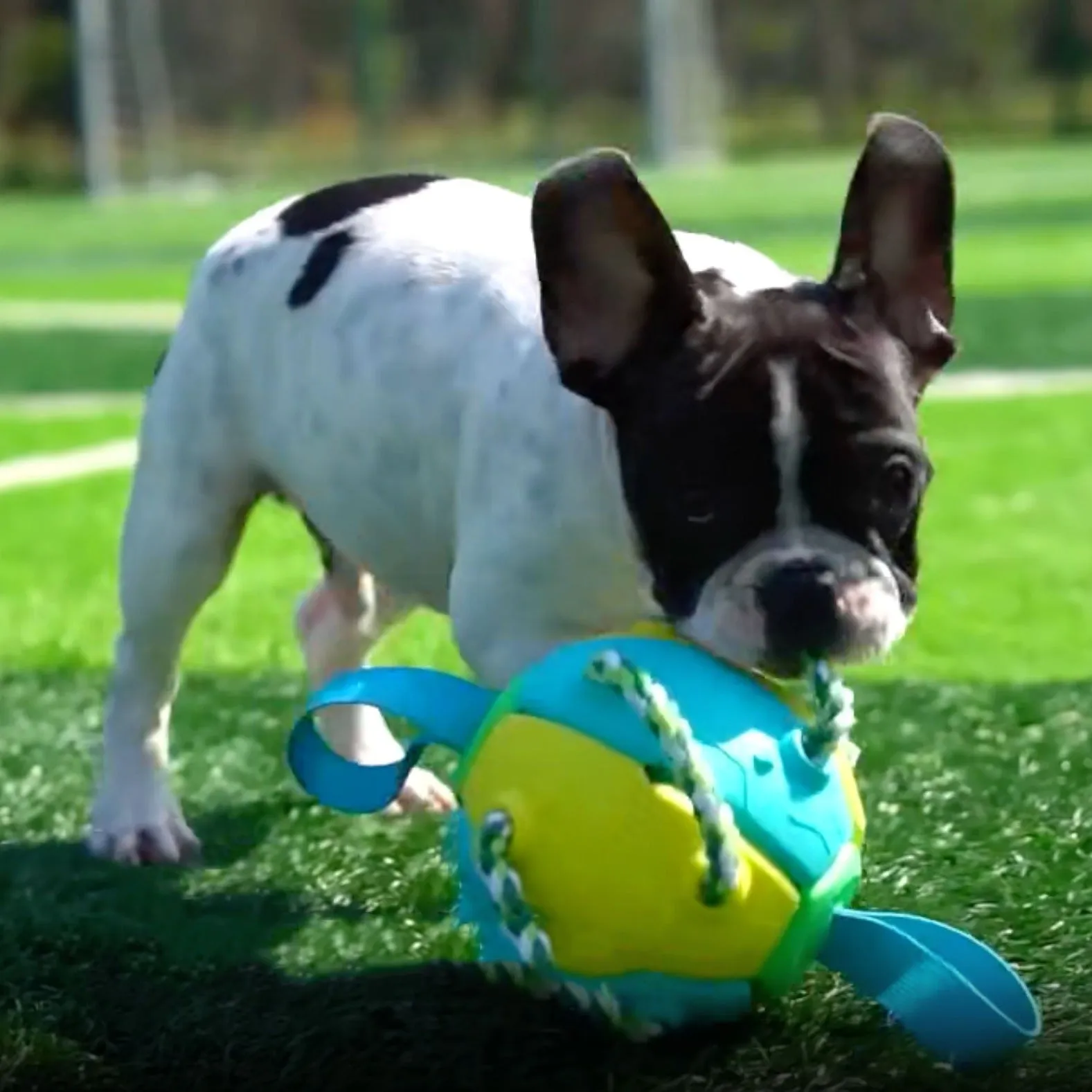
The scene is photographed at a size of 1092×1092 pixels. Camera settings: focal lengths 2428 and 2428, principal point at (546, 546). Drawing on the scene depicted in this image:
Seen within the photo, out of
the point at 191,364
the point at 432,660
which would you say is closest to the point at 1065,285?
the point at 432,660

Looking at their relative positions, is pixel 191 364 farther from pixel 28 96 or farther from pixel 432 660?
pixel 28 96

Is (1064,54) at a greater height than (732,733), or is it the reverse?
(732,733)

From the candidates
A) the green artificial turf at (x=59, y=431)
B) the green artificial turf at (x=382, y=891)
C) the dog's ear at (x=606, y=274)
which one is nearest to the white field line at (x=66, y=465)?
the green artificial turf at (x=59, y=431)

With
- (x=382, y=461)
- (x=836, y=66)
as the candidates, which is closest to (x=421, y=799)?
(x=382, y=461)

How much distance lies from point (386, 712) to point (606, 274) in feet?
1.97

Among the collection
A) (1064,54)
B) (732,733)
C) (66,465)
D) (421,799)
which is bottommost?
(1064,54)

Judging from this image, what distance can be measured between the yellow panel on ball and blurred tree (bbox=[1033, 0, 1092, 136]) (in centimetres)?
3544

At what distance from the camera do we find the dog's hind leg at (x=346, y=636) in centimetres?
420

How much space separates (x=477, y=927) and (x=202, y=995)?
0.38 metres

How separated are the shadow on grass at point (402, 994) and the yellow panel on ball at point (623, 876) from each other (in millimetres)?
154

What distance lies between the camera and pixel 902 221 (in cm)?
297

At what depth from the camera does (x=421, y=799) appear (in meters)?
3.95

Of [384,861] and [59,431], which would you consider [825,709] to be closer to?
[384,861]

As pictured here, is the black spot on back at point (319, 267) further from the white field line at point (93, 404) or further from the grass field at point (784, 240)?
the grass field at point (784, 240)
